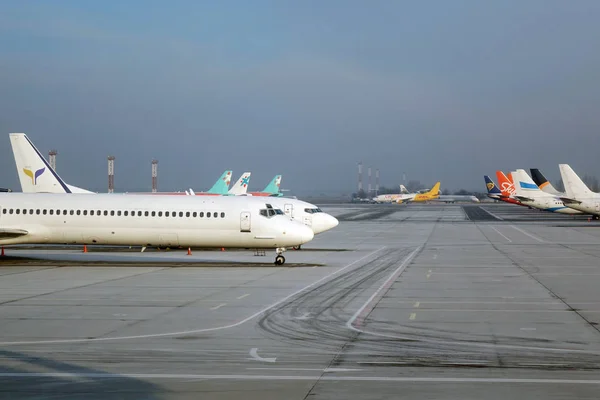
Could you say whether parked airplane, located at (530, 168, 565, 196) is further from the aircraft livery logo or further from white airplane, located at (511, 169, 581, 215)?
the aircraft livery logo

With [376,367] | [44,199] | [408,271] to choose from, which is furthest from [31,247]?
[376,367]

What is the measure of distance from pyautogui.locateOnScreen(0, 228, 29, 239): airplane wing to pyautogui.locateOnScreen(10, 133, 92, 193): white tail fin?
15945 millimetres

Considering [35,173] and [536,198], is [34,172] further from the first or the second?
[536,198]

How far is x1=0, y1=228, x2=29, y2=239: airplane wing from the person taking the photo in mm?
36906

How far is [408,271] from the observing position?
110 feet

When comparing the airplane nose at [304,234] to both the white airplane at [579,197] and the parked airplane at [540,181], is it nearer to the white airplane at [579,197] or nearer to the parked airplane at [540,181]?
the white airplane at [579,197]

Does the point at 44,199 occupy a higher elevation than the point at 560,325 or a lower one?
higher

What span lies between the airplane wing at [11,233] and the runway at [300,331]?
1941 mm

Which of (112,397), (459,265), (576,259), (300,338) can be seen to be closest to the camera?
(112,397)

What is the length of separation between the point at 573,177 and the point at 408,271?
60409mm

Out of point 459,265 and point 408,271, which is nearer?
point 408,271

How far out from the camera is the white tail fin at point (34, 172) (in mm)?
52906

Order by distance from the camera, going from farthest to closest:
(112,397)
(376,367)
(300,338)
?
(300,338)
(376,367)
(112,397)

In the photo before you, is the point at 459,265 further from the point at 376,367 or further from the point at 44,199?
the point at 376,367
